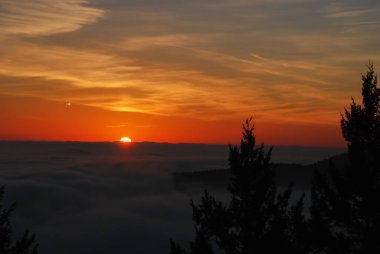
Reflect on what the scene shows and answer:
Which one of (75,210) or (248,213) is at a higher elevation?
(248,213)

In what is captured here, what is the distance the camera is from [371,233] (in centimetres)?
1716

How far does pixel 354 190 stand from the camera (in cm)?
1845

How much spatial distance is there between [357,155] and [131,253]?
11735 cm

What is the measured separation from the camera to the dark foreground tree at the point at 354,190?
Result: 1798 cm

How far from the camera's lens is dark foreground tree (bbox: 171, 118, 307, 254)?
1758 cm

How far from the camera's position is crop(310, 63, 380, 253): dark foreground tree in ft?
59.0

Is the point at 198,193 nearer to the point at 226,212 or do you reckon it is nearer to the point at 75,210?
the point at 75,210

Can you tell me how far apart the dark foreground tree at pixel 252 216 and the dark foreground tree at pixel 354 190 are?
86 cm

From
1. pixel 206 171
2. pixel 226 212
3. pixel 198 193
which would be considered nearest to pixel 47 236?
pixel 198 193

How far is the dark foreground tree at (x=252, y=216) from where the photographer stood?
692 inches

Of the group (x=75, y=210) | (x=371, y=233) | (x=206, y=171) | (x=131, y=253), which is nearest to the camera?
(x=371, y=233)

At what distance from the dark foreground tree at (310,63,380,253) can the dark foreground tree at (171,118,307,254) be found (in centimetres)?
86

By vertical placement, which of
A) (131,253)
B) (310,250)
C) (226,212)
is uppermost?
(226,212)

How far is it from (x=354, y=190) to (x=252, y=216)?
401cm
